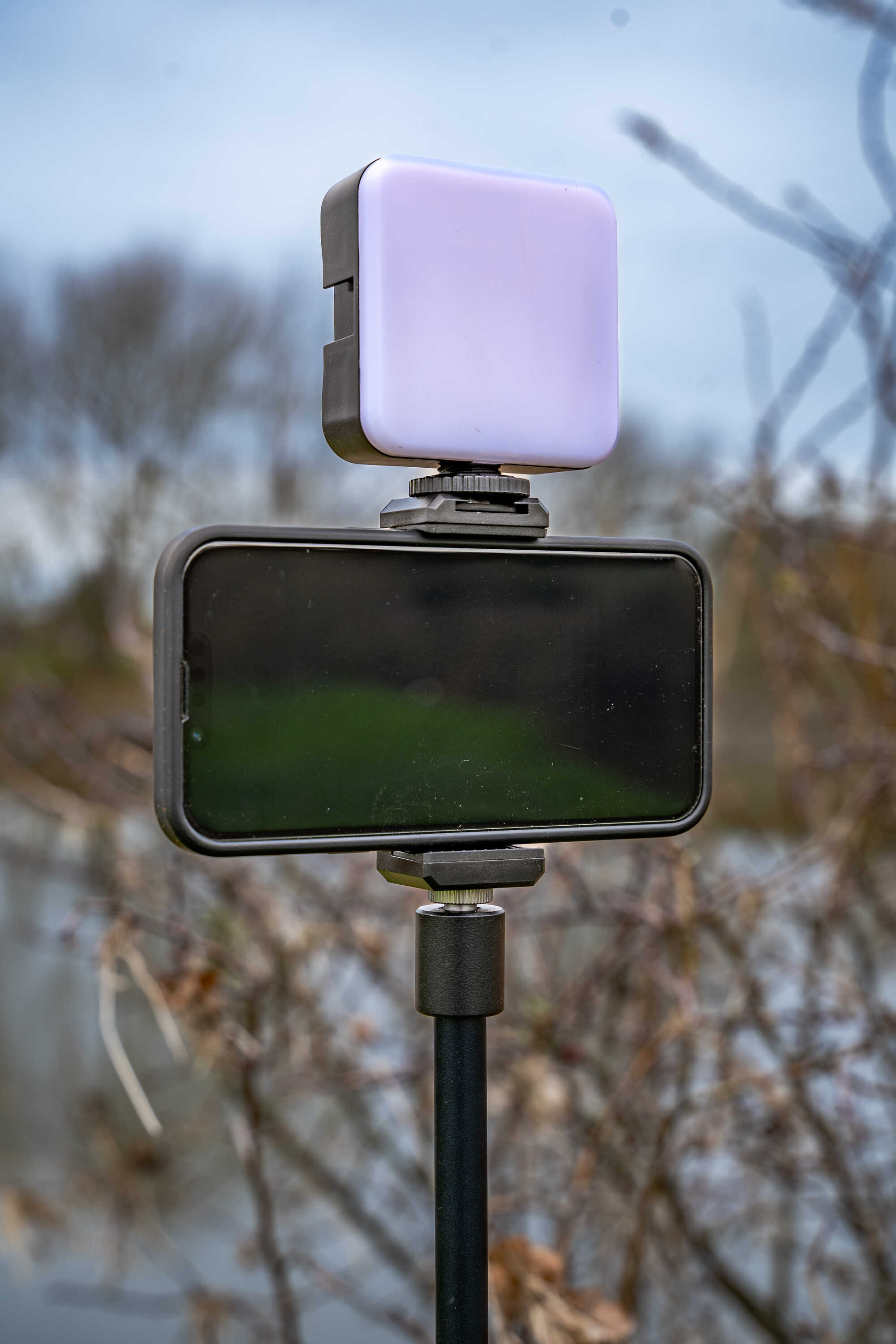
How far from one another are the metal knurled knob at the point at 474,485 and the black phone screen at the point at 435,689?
20 mm

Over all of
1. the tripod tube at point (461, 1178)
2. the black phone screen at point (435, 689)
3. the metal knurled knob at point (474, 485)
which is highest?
the metal knurled knob at point (474, 485)

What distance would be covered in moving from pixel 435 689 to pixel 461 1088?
141 mm

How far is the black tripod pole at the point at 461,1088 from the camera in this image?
411 mm

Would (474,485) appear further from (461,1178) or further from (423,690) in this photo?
(461,1178)

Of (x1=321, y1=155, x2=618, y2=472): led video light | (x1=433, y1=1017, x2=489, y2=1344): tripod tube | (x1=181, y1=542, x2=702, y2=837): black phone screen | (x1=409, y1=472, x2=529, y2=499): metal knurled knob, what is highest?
(x1=321, y1=155, x2=618, y2=472): led video light

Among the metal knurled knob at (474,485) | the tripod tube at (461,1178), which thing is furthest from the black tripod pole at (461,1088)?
the metal knurled knob at (474,485)

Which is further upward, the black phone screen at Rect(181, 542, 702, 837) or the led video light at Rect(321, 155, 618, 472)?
the led video light at Rect(321, 155, 618, 472)

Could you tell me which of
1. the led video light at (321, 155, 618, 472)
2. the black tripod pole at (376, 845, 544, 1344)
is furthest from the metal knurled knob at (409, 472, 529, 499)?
the black tripod pole at (376, 845, 544, 1344)

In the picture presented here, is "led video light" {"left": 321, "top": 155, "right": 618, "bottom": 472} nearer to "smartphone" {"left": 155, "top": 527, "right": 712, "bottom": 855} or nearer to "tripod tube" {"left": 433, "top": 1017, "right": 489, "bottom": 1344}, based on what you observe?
"smartphone" {"left": 155, "top": 527, "right": 712, "bottom": 855}

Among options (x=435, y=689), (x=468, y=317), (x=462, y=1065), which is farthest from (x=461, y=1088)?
(x=468, y=317)

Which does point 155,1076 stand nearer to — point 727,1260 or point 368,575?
point 727,1260

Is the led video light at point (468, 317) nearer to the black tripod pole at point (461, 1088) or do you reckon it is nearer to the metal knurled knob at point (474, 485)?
the metal knurled knob at point (474, 485)

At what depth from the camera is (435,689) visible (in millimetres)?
390

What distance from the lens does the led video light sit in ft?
1.26
